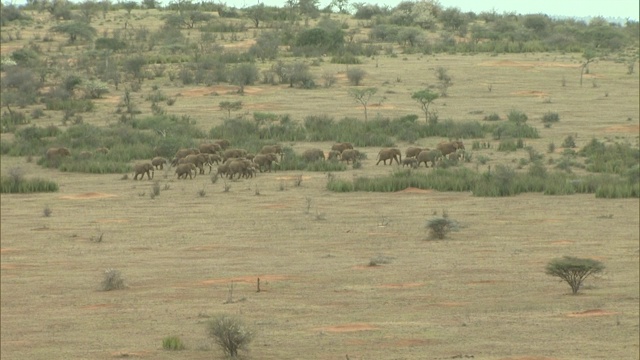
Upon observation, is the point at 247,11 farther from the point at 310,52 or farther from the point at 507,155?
the point at 507,155

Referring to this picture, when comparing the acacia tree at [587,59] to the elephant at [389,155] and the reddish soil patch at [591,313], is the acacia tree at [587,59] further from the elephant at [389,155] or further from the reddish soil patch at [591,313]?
the reddish soil patch at [591,313]

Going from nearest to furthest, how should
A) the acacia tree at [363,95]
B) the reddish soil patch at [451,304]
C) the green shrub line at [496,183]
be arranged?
the reddish soil patch at [451,304], the green shrub line at [496,183], the acacia tree at [363,95]

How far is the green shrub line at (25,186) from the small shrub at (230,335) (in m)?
20.0

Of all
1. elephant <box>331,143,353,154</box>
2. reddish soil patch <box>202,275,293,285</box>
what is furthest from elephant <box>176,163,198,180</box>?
reddish soil patch <box>202,275,293,285</box>

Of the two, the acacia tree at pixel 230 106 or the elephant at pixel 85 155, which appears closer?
the elephant at pixel 85 155

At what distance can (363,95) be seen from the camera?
47.2 metres

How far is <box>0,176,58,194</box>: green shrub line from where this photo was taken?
3266 cm

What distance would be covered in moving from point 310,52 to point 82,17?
2244cm

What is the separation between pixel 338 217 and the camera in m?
26.7

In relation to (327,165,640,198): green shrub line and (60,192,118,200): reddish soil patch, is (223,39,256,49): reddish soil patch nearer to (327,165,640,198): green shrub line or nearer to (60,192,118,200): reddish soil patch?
(327,165,640,198): green shrub line

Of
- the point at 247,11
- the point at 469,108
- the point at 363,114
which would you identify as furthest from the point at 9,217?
the point at 247,11

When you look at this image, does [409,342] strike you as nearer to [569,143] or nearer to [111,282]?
[111,282]

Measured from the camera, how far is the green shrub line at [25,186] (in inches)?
1286

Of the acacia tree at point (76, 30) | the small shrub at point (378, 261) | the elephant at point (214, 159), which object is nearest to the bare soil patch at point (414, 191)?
the elephant at point (214, 159)
